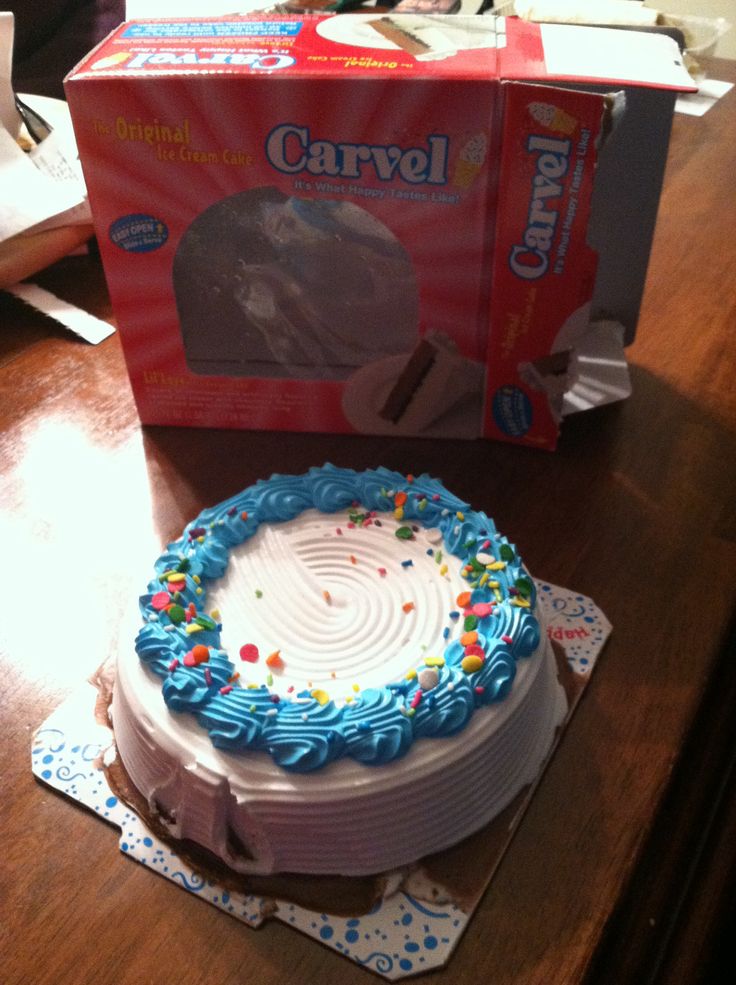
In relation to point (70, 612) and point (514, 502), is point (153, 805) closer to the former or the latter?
point (70, 612)

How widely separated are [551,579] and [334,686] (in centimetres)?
30

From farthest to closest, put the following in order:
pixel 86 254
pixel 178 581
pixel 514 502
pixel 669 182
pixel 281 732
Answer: pixel 669 182, pixel 86 254, pixel 514 502, pixel 178 581, pixel 281 732

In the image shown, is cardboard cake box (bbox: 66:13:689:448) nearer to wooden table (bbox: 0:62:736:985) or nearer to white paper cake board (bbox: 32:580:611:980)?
wooden table (bbox: 0:62:736:985)

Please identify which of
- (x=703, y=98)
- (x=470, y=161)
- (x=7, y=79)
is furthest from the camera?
(x=703, y=98)

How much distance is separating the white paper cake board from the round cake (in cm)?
2

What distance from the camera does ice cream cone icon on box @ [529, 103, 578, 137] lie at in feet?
2.79

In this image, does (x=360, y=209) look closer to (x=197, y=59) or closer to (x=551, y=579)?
(x=197, y=59)

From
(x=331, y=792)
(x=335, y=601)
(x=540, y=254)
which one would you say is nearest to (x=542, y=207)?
(x=540, y=254)

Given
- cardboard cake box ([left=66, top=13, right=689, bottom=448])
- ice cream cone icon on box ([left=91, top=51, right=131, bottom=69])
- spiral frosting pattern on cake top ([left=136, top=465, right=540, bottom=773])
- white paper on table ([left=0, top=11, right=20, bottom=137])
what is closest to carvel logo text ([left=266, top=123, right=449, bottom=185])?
cardboard cake box ([left=66, top=13, right=689, bottom=448])

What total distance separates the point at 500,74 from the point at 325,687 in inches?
21.5


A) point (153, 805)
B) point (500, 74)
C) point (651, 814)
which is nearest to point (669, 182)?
point (500, 74)

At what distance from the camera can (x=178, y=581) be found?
31.2 inches

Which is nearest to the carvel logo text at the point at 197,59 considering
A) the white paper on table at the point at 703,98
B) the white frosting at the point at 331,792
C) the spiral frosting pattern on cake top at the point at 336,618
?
the spiral frosting pattern on cake top at the point at 336,618

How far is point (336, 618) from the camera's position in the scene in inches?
30.6
